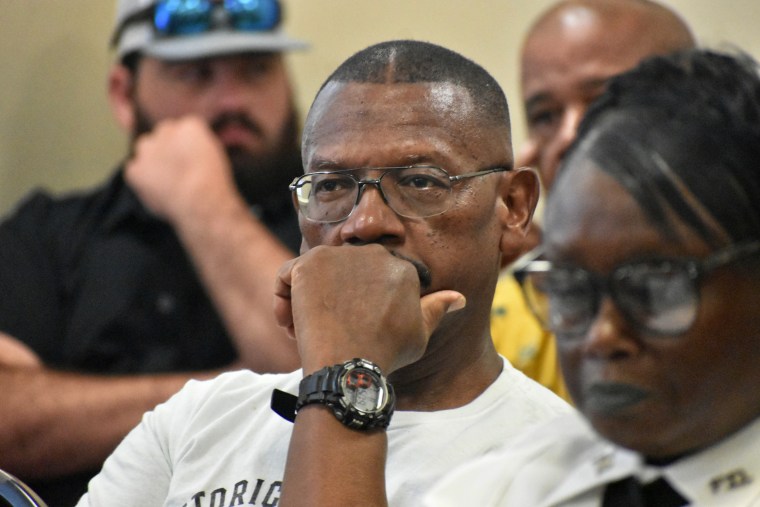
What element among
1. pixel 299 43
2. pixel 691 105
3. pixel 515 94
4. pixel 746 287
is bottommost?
pixel 515 94

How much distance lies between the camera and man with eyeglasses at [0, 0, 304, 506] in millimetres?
2648

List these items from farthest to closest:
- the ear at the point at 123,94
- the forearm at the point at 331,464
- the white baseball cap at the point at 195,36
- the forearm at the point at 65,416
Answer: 1. the ear at the point at 123,94
2. the white baseball cap at the point at 195,36
3. the forearm at the point at 65,416
4. the forearm at the point at 331,464

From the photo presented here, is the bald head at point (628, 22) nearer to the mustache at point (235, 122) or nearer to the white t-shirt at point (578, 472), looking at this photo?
the mustache at point (235, 122)

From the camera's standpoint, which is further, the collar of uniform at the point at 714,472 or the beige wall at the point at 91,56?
→ the beige wall at the point at 91,56

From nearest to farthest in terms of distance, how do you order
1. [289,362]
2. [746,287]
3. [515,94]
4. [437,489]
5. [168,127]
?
[746,287] < [437,489] < [289,362] < [168,127] < [515,94]

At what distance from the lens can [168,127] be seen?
322 cm

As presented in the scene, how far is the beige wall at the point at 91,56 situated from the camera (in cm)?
364

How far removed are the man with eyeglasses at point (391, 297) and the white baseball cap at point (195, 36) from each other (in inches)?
57.2

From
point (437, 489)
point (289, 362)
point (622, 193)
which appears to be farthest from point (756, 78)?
point (289, 362)

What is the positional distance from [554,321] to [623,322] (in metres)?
0.09

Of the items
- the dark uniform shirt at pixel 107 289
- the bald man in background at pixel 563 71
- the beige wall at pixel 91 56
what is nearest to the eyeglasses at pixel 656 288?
the bald man in background at pixel 563 71

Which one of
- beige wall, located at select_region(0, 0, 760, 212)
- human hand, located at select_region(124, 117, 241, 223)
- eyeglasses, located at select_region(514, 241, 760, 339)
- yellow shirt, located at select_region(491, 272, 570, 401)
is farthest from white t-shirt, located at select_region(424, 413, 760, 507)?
beige wall, located at select_region(0, 0, 760, 212)

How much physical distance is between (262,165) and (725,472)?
7.70 ft

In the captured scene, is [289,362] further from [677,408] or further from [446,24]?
[677,408]
